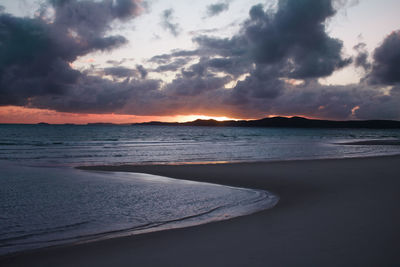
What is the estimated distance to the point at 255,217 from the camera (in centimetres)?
770

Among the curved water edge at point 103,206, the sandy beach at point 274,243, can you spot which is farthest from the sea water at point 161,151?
the sandy beach at point 274,243

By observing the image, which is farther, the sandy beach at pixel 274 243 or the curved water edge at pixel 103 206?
the curved water edge at pixel 103 206

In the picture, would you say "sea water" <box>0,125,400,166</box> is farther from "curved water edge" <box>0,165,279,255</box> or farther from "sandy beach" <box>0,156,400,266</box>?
"sandy beach" <box>0,156,400,266</box>

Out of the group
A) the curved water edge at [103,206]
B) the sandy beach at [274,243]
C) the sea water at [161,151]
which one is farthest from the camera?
the sea water at [161,151]

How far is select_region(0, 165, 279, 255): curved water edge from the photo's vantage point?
6522 mm

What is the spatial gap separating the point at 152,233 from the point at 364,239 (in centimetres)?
447

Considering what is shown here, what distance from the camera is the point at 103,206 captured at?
29.5 feet

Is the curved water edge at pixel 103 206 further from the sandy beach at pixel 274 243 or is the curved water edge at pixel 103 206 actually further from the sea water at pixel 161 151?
the sea water at pixel 161 151

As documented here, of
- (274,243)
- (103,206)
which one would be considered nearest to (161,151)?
(103,206)

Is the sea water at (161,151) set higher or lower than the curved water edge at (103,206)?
higher

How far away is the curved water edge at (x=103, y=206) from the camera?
21.4 ft

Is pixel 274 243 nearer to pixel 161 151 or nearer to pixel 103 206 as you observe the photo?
pixel 103 206

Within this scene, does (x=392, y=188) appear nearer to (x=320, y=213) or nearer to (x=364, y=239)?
(x=320, y=213)

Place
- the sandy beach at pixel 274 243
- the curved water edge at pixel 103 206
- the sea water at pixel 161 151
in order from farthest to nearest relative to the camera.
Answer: the sea water at pixel 161 151, the curved water edge at pixel 103 206, the sandy beach at pixel 274 243
